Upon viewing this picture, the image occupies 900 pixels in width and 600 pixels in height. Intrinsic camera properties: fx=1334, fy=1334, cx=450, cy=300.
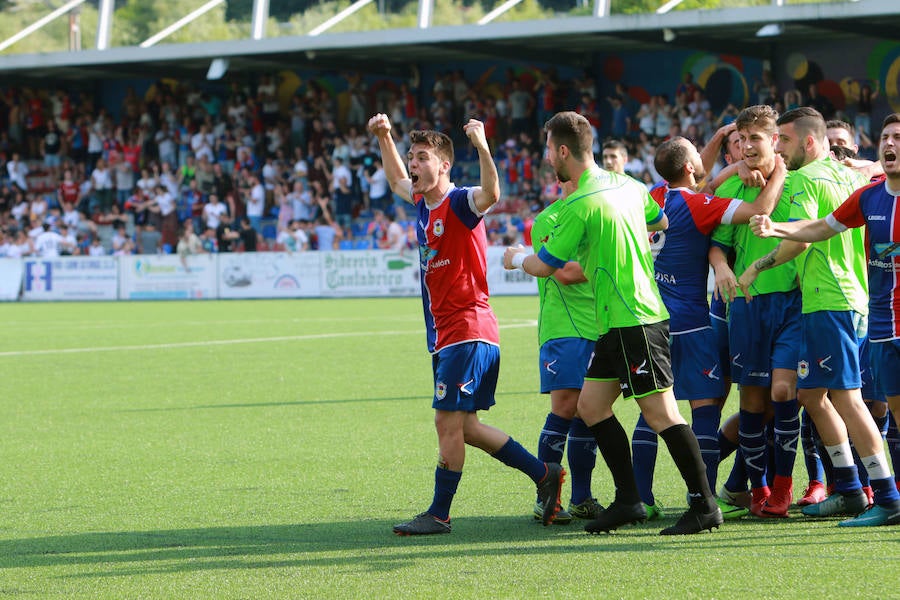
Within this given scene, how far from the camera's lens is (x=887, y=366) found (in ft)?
19.5

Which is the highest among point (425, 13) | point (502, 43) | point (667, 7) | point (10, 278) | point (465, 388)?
point (425, 13)

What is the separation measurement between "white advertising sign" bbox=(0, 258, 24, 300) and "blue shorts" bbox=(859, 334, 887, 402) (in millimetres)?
29118

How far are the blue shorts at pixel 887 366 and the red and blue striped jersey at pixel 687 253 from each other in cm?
86

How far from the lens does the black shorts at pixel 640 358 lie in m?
5.83

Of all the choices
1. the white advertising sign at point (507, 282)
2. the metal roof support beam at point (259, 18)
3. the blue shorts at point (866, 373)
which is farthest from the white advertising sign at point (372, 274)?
the blue shorts at point (866, 373)

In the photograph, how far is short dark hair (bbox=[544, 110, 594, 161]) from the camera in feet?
19.6

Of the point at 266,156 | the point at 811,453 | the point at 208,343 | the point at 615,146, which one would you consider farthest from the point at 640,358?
the point at 266,156

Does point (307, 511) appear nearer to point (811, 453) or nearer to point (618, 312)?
point (618, 312)

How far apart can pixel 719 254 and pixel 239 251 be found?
27.2m

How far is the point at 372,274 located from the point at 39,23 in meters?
13.8

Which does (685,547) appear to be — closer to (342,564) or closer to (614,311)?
(614,311)

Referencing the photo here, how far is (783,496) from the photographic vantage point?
6543mm

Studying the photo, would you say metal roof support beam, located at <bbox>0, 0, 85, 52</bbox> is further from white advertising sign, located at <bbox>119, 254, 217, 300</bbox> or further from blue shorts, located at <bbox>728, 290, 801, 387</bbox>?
blue shorts, located at <bbox>728, 290, 801, 387</bbox>

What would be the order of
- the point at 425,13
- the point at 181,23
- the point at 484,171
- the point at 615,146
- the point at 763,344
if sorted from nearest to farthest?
the point at 484,171
the point at 763,344
the point at 615,146
the point at 425,13
the point at 181,23
